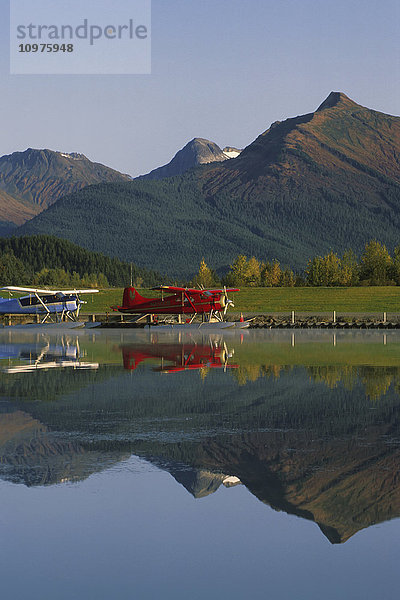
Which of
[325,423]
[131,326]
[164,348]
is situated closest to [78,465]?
[325,423]

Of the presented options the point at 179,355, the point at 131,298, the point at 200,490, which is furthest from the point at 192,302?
the point at 200,490

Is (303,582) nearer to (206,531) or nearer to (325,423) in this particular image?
(206,531)

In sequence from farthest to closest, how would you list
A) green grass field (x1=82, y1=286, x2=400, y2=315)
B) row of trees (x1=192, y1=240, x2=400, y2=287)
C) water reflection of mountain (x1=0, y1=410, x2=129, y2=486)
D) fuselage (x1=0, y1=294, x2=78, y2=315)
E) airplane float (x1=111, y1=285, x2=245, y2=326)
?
row of trees (x1=192, y1=240, x2=400, y2=287)
green grass field (x1=82, y1=286, x2=400, y2=315)
fuselage (x1=0, y1=294, x2=78, y2=315)
airplane float (x1=111, y1=285, x2=245, y2=326)
water reflection of mountain (x1=0, y1=410, x2=129, y2=486)

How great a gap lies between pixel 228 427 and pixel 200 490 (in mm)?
4212

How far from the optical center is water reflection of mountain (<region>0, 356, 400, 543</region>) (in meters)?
9.34

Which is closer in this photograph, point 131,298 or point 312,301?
point 131,298

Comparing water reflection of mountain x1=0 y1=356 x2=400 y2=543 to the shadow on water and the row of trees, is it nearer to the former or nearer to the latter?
the shadow on water

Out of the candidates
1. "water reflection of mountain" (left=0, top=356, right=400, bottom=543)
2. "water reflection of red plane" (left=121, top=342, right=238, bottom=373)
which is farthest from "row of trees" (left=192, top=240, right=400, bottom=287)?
"water reflection of mountain" (left=0, top=356, right=400, bottom=543)

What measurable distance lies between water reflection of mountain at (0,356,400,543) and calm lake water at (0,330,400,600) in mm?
36

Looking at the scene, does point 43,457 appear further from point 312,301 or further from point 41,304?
point 312,301

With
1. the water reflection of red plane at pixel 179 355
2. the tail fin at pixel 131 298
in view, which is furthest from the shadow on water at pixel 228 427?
the tail fin at pixel 131 298

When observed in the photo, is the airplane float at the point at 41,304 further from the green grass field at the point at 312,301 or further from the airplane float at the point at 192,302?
the green grass field at the point at 312,301

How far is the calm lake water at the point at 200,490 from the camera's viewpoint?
672cm

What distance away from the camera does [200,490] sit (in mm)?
9570
